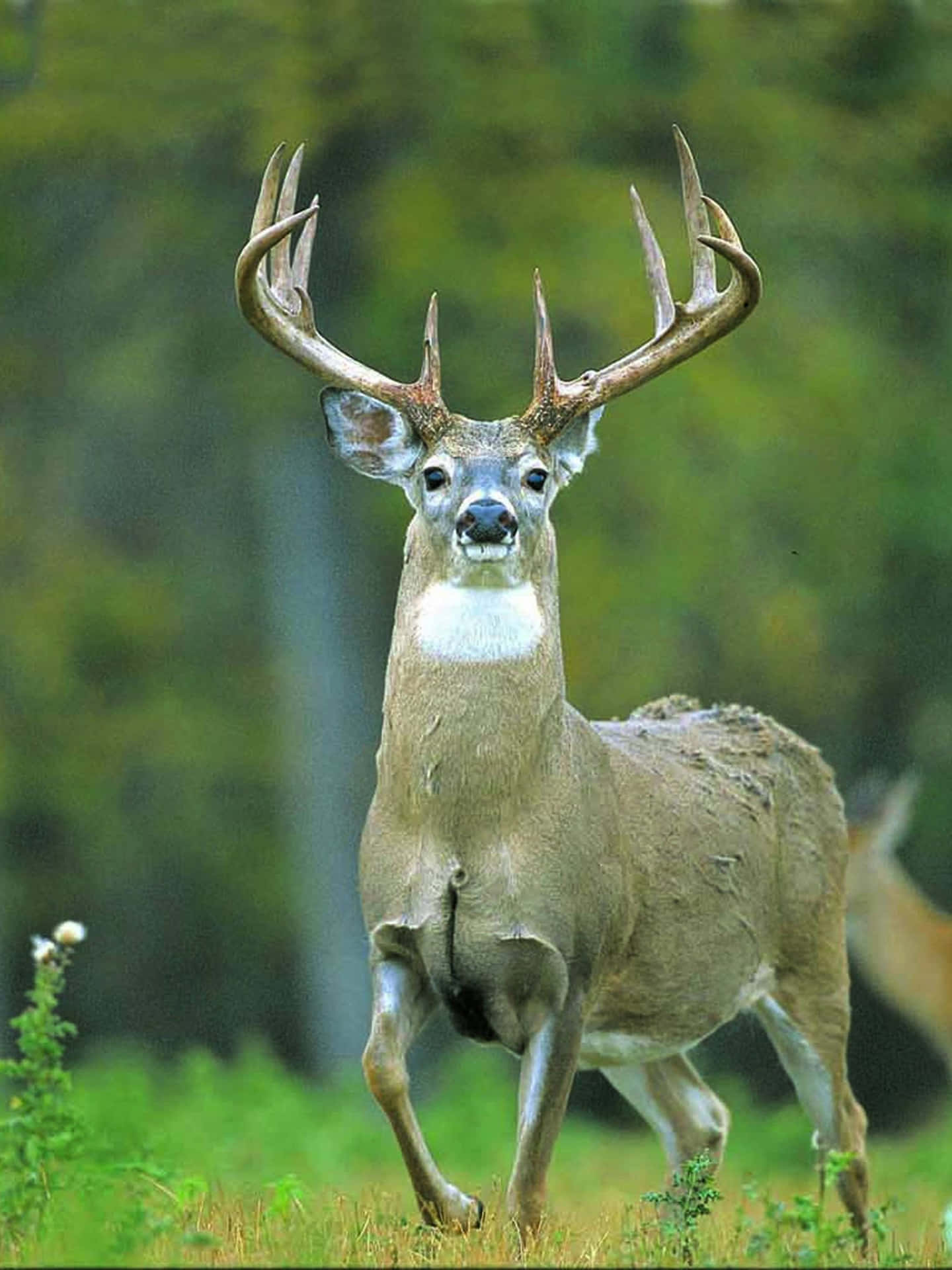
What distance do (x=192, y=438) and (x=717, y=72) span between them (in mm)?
5558

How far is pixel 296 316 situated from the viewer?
8367 millimetres

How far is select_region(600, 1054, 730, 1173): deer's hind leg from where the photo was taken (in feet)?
31.7

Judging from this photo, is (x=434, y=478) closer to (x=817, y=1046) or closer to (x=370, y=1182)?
(x=817, y=1046)

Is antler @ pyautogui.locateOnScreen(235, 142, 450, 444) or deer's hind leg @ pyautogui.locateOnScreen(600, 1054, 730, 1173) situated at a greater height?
antler @ pyautogui.locateOnScreen(235, 142, 450, 444)

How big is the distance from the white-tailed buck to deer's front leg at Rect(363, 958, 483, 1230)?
867 cm

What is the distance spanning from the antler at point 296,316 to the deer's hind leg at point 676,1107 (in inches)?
105

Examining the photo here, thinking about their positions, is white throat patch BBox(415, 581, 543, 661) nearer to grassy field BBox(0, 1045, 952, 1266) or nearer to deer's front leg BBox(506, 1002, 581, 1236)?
deer's front leg BBox(506, 1002, 581, 1236)

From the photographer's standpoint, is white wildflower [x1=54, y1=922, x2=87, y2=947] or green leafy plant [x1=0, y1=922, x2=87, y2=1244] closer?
green leafy plant [x1=0, y1=922, x2=87, y2=1244]

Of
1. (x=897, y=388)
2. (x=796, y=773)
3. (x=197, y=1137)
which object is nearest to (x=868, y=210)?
(x=897, y=388)

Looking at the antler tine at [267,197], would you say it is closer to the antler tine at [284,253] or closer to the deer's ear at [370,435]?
the antler tine at [284,253]

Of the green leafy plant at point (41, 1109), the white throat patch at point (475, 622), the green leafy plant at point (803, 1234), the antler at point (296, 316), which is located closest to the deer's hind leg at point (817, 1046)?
the white throat patch at point (475, 622)

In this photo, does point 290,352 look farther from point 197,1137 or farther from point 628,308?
point 628,308

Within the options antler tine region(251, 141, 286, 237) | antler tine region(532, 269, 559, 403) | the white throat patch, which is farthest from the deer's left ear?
antler tine region(251, 141, 286, 237)

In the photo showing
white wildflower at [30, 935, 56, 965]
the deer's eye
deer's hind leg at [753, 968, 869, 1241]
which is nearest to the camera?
white wildflower at [30, 935, 56, 965]
